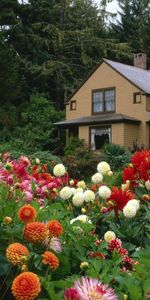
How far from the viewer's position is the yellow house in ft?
84.2

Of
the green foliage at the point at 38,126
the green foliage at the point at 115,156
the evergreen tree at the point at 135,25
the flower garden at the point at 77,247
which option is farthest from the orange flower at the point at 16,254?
the evergreen tree at the point at 135,25

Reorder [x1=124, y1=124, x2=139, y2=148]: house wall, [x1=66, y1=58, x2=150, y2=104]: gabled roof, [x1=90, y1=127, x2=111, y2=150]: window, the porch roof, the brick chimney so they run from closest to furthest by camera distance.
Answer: the porch roof, [x1=124, y1=124, x2=139, y2=148]: house wall, [x1=66, y1=58, x2=150, y2=104]: gabled roof, [x1=90, y1=127, x2=111, y2=150]: window, the brick chimney

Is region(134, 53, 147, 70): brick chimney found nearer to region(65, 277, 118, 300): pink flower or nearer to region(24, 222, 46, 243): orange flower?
region(24, 222, 46, 243): orange flower

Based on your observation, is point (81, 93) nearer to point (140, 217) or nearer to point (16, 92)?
point (16, 92)

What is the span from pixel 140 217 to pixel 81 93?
25.2 metres

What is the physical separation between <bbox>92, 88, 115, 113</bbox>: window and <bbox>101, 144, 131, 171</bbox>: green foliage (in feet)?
14.6

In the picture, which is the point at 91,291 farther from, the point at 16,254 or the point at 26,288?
the point at 16,254

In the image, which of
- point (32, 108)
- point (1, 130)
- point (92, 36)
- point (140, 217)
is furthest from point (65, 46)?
point (140, 217)

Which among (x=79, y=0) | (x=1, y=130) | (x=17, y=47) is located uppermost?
(x=79, y=0)

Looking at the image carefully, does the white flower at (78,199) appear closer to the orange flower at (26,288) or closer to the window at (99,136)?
the orange flower at (26,288)

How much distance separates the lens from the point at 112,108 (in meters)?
26.8

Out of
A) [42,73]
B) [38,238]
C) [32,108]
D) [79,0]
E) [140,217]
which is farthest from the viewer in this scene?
[79,0]

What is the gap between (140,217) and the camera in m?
3.16

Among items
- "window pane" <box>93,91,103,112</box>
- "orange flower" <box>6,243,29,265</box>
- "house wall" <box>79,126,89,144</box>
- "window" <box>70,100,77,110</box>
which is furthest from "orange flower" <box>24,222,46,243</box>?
"window" <box>70,100,77,110</box>
